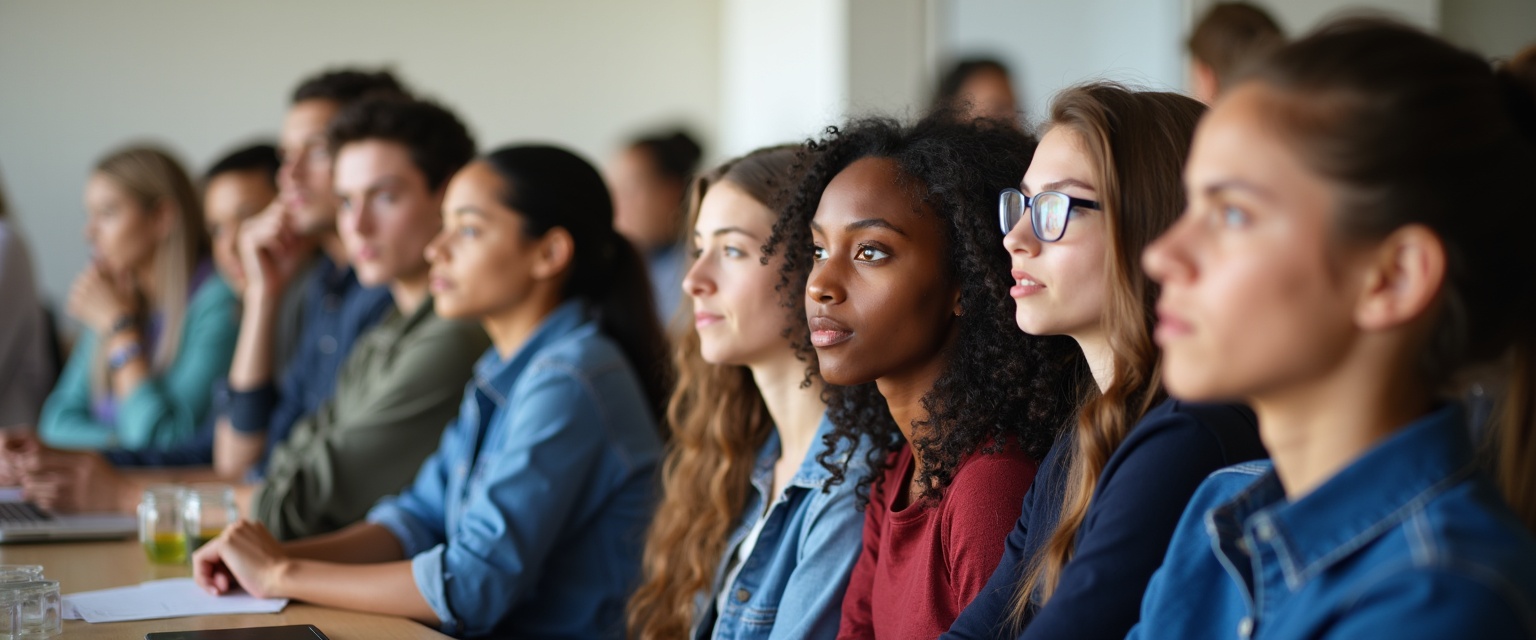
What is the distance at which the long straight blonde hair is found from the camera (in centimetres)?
415

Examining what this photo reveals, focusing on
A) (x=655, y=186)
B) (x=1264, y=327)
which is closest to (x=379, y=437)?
(x=1264, y=327)

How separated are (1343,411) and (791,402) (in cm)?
106

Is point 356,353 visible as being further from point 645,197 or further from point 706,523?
point 645,197

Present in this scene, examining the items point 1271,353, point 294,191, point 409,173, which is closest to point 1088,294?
point 1271,353

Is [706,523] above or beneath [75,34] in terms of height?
beneath

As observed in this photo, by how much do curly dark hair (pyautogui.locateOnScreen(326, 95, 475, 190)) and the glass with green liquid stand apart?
100 cm

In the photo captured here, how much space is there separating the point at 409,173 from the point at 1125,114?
1940 mm

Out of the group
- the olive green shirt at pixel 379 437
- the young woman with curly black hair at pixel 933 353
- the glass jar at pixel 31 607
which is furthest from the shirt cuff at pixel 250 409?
the young woman with curly black hair at pixel 933 353

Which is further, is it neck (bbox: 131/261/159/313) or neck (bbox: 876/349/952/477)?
neck (bbox: 131/261/159/313)

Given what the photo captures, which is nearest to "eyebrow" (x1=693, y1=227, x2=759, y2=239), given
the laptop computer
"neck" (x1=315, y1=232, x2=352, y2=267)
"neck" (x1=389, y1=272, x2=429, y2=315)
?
"neck" (x1=389, y1=272, x2=429, y2=315)

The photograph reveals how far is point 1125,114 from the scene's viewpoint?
1378 mm

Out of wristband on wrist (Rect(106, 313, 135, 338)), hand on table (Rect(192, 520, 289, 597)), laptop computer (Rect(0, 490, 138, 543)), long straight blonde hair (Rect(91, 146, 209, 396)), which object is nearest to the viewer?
hand on table (Rect(192, 520, 289, 597))

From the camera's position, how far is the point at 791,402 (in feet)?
6.30

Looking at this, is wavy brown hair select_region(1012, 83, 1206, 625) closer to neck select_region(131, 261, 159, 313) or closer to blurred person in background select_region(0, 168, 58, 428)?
blurred person in background select_region(0, 168, 58, 428)
